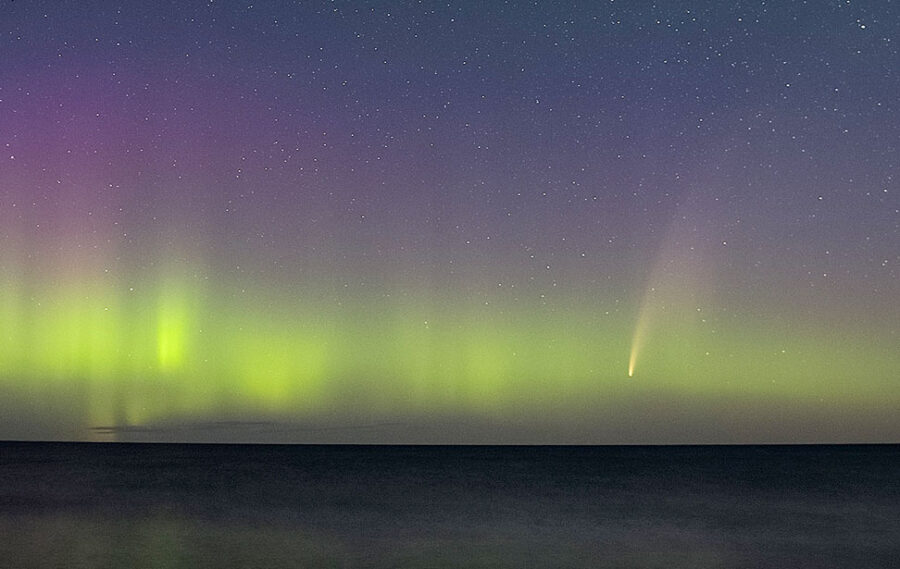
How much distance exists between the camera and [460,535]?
2508 centimetres

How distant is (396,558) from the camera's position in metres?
20.7

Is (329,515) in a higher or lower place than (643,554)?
higher

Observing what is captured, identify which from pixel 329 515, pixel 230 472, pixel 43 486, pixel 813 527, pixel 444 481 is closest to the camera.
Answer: pixel 813 527

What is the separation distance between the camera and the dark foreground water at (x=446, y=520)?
68.1 feet

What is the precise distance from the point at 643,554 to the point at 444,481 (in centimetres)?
2986

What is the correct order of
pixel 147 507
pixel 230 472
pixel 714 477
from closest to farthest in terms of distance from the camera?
pixel 147 507
pixel 714 477
pixel 230 472

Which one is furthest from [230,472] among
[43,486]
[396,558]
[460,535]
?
[396,558]

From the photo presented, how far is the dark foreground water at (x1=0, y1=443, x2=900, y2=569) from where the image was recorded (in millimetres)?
20750

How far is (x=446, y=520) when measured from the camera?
29547mm

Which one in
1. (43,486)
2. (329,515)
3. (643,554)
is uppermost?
(43,486)

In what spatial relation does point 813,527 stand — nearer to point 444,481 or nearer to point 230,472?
point 444,481

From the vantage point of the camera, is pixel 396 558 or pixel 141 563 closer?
pixel 141 563

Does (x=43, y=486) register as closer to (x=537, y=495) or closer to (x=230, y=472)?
(x=230, y=472)

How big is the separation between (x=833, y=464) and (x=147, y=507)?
53.3m
